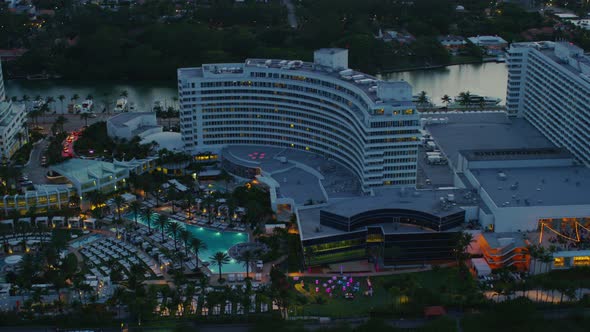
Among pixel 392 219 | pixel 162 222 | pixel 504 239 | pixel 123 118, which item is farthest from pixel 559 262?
pixel 123 118

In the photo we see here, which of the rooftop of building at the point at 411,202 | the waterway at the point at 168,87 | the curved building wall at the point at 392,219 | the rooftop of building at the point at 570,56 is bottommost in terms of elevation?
the curved building wall at the point at 392,219

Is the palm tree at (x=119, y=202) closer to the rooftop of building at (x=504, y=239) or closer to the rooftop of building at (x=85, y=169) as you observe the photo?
the rooftop of building at (x=85, y=169)

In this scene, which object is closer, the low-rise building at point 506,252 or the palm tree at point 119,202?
the low-rise building at point 506,252

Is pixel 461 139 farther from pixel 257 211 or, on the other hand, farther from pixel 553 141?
pixel 257 211

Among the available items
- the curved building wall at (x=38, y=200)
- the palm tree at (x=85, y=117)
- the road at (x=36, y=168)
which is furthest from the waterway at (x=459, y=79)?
the curved building wall at (x=38, y=200)

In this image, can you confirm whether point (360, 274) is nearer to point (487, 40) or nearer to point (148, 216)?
point (148, 216)

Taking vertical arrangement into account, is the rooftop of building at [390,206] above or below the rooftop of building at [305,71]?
below

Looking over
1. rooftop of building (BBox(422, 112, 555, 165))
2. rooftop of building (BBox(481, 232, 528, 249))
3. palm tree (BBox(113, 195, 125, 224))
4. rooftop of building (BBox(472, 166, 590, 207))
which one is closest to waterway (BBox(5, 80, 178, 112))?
palm tree (BBox(113, 195, 125, 224))
